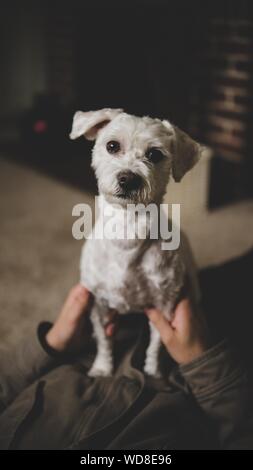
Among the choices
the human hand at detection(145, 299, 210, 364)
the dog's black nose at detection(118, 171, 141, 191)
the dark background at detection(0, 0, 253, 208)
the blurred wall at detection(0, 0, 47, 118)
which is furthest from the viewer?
the blurred wall at detection(0, 0, 47, 118)

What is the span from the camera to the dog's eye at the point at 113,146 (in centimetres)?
141

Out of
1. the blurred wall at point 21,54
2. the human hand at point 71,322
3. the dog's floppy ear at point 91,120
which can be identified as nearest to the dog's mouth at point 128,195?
the dog's floppy ear at point 91,120

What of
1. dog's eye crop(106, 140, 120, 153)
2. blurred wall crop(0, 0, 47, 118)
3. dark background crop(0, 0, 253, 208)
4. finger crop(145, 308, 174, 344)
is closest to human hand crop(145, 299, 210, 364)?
finger crop(145, 308, 174, 344)

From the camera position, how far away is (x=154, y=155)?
1417 mm

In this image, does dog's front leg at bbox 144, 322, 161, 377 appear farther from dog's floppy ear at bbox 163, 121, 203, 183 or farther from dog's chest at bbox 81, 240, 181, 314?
dog's floppy ear at bbox 163, 121, 203, 183

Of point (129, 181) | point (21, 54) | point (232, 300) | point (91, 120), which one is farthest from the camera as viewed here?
point (21, 54)

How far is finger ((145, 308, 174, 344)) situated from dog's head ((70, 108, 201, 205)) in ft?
1.22

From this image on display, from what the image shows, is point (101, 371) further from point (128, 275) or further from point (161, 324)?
point (128, 275)

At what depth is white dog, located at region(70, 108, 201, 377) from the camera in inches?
54.4

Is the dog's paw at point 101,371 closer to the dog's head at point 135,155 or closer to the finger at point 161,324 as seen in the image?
the finger at point 161,324

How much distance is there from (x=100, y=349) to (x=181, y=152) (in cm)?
74

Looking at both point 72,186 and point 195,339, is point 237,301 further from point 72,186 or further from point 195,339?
point 72,186

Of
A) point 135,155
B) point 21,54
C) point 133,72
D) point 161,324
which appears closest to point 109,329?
point 161,324
